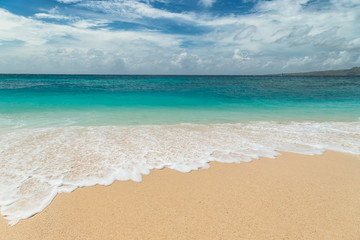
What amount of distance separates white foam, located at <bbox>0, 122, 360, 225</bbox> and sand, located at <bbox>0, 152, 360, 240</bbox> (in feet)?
1.23

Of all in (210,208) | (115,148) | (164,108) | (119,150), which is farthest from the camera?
(164,108)

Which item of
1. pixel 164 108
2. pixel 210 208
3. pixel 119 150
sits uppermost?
pixel 164 108

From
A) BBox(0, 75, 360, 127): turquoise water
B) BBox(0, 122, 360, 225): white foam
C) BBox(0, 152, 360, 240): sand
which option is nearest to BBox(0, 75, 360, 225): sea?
BBox(0, 122, 360, 225): white foam

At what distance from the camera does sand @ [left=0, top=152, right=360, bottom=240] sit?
2783mm

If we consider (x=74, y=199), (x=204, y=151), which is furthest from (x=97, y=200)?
(x=204, y=151)

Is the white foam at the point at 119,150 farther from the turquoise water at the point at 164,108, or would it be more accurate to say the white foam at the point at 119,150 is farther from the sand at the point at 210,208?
the turquoise water at the point at 164,108

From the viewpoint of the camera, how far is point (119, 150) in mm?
5664

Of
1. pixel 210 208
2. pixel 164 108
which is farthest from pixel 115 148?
pixel 164 108

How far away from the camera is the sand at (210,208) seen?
2.78m

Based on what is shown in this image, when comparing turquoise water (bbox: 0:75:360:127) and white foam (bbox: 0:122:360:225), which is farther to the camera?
turquoise water (bbox: 0:75:360:127)

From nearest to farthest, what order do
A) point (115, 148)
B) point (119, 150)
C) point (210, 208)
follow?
point (210, 208), point (119, 150), point (115, 148)

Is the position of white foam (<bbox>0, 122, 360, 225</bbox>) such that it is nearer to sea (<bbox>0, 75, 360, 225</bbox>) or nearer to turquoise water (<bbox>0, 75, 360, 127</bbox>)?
sea (<bbox>0, 75, 360, 225</bbox>)

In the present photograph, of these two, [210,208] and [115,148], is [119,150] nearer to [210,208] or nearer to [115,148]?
[115,148]

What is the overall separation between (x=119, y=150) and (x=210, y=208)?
129 inches
